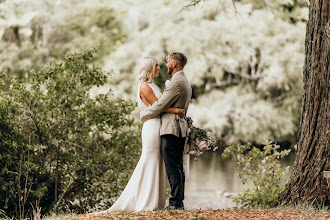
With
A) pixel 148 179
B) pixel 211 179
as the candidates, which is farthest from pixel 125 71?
pixel 148 179

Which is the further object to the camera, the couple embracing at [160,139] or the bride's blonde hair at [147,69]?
the bride's blonde hair at [147,69]

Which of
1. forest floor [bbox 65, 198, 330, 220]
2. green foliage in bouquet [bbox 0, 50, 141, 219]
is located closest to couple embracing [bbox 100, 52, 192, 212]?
forest floor [bbox 65, 198, 330, 220]

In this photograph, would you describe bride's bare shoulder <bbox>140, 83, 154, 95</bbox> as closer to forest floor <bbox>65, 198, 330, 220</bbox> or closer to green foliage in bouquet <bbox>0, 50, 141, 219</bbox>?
forest floor <bbox>65, 198, 330, 220</bbox>

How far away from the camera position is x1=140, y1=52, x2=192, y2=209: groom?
5230 mm

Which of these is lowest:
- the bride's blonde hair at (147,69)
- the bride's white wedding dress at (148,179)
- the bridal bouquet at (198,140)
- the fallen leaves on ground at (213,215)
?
the fallen leaves on ground at (213,215)

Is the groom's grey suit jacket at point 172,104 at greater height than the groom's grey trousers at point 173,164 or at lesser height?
greater

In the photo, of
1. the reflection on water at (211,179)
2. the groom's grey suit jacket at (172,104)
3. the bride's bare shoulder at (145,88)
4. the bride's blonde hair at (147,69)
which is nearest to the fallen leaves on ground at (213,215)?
the groom's grey suit jacket at (172,104)

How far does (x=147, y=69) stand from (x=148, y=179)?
1142 millimetres

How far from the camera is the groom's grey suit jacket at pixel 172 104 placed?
5219mm

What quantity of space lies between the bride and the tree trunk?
1494 millimetres

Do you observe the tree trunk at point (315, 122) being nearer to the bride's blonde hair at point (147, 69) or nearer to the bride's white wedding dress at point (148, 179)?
the bride's white wedding dress at point (148, 179)

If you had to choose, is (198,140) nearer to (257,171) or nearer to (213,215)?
(213,215)

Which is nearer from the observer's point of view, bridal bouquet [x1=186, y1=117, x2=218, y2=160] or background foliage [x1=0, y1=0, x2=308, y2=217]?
bridal bouquet [x1=186, y1=117, x2=218, y2=160]

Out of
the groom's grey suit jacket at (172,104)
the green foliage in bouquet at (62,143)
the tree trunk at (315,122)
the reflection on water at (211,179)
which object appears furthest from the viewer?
the reflection on water at (211,179)
